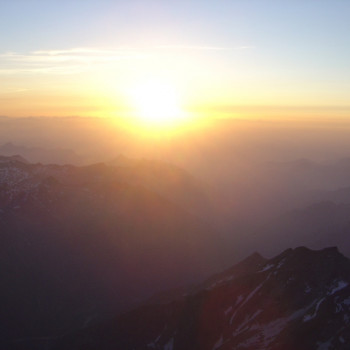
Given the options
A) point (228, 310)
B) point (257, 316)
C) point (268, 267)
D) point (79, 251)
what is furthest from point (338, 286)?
point (79, 251)

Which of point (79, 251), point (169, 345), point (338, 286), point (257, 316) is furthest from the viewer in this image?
point (79, 251)

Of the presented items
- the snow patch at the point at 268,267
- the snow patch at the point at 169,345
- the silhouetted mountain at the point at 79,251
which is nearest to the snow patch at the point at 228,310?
the snow patch at the point at 268,267

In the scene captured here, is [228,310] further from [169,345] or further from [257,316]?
[169,345]

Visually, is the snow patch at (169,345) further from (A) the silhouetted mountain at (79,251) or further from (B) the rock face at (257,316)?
(A) the silhouetted mountain at (79,251)

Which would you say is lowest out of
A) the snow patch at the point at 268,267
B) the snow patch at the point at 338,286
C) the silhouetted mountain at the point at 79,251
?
the silhouetted mountain at the point at 79,251

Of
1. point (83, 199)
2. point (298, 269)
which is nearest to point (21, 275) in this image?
point (83, 199)
